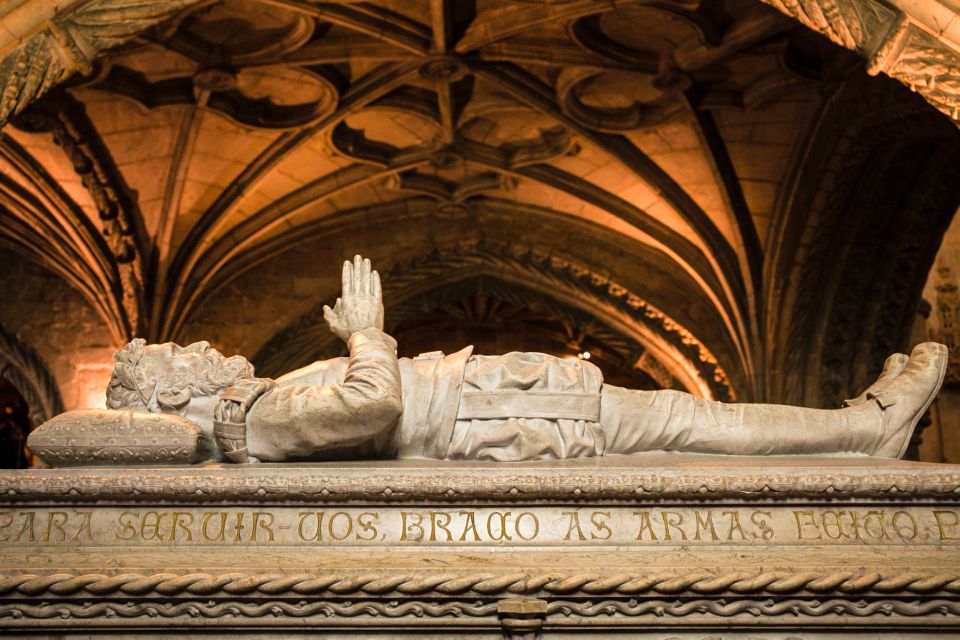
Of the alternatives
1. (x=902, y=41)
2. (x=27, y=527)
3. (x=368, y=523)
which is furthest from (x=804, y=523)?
(x=902, y=41)

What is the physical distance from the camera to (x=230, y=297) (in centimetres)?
1153

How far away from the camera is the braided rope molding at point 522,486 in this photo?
2.81m

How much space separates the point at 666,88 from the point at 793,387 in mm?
3102

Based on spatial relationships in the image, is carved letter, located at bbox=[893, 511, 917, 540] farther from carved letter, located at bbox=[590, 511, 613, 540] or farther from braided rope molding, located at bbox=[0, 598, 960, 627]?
carved letter, located at bbox=[590, 511, 613, 540]

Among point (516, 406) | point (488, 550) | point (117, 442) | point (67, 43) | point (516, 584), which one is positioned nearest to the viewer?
point (516, 584)

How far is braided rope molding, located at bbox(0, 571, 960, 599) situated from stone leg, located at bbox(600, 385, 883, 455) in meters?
0.79

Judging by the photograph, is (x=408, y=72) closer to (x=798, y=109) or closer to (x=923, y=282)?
(x=798, y=109)

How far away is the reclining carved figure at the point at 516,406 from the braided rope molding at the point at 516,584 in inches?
25.0

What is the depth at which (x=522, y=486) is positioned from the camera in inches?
110

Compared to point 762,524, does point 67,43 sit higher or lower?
higher

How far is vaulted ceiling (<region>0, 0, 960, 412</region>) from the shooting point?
894 cm

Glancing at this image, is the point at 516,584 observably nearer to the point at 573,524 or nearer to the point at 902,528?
the point at 573,524

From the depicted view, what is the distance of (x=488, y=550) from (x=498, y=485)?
0.17m

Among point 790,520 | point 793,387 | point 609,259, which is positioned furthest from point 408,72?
point 790,520
